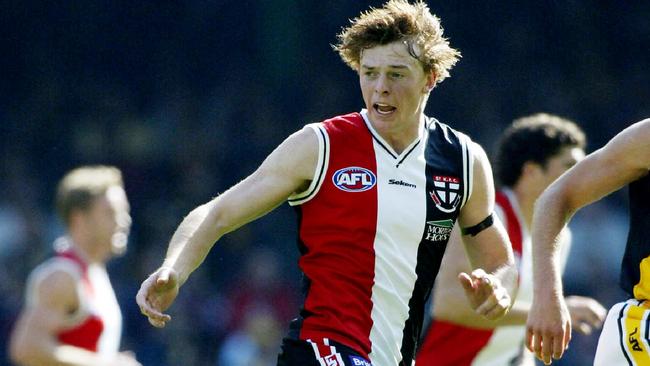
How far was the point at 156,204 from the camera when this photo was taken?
13.6m

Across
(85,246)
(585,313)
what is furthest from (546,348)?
(85,246)

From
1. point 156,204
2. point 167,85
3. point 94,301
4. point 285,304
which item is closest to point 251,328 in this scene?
point 285,304

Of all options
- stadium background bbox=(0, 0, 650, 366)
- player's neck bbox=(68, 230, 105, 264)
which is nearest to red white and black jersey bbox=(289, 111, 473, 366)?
player's neck bbox=(68, 230, 105, 264)

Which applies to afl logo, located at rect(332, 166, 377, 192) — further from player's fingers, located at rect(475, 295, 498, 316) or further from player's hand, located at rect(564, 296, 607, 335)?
player's hand, located at rect(564, 296, 607, 335)

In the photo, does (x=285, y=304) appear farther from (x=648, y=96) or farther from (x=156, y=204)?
(x=648, y=96)

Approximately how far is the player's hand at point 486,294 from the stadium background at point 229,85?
8.34m

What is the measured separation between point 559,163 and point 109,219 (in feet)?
8.20

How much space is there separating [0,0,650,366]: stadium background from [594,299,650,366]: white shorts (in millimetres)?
8615

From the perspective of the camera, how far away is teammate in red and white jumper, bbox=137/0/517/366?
5016 millimetres

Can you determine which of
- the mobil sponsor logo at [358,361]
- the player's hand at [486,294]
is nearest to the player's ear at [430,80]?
the player's hand at [486,294]

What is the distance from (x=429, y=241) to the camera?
519cm

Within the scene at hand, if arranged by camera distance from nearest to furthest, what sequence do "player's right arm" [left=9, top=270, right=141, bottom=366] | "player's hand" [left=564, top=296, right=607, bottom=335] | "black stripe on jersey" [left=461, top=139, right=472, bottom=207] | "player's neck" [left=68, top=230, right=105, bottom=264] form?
"black stripe on jersey" [left=461, top=139, right=472, bottom=207] < "player's hand" [left=564, top=296, right=607, bottom=335] < "player's right arm" [left=9, top=270, right=141, bottom=366] < "player's neck" [left=68, top=230, right=105, bottom=264]

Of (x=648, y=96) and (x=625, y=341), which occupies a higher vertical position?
(x=648, y=96)

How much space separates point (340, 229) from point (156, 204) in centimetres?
866
